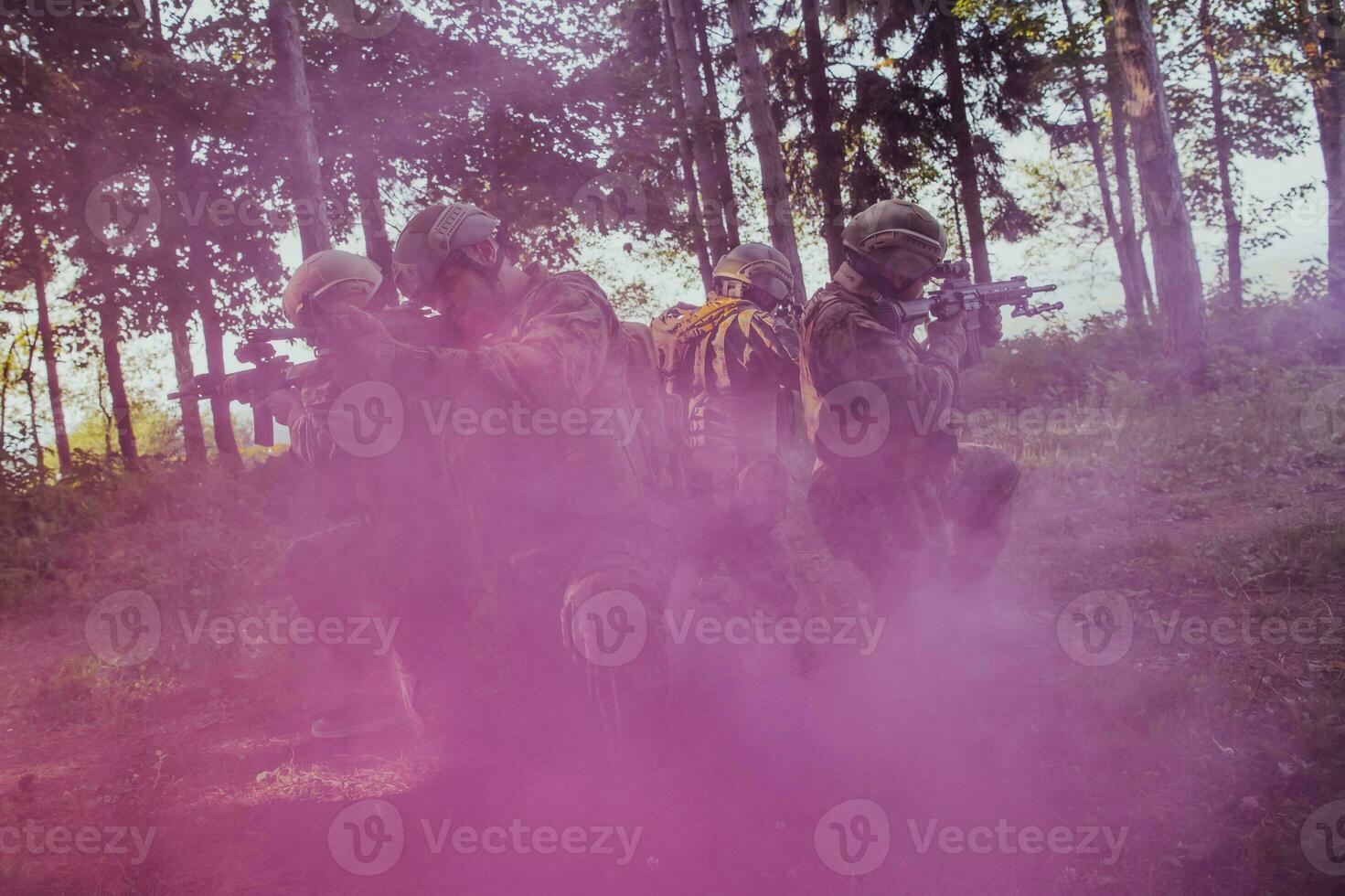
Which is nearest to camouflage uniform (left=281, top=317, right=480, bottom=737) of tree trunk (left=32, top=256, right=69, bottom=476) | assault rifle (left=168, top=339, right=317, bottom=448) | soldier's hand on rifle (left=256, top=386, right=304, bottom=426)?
soldier's hand on rifle (left=256, top=386, right=304, bottom=426)

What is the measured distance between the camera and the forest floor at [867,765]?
299cm

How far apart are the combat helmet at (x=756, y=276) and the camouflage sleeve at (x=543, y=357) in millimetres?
2200

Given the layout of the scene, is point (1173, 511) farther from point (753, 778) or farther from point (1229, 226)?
point (1229, 226)

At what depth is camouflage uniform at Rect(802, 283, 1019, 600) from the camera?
419cm

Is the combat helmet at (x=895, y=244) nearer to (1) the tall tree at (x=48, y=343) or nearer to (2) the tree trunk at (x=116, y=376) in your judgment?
(2) the tree trunk at (x=116, y=376)

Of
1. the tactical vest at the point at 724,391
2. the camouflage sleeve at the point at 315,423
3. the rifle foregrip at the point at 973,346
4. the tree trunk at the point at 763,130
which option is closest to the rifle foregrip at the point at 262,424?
the camouflage sleeve at the point at 315,423

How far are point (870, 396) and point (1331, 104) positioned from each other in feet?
56.0

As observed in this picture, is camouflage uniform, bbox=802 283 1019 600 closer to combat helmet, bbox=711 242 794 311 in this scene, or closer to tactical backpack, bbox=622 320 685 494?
tactical backpack, bbox=622 320 685 494

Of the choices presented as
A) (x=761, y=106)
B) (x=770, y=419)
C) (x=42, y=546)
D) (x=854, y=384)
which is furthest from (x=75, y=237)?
(x=854, y=384)

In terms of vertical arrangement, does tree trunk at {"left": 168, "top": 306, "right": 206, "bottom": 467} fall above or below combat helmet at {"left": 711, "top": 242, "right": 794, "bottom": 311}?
above

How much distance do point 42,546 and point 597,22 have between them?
36.1 ft

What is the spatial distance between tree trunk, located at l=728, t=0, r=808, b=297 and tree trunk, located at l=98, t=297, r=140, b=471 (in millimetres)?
9374

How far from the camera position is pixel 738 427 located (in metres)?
5.53

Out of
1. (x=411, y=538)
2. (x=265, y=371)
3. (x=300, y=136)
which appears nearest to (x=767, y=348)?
(x=411, y=538)
